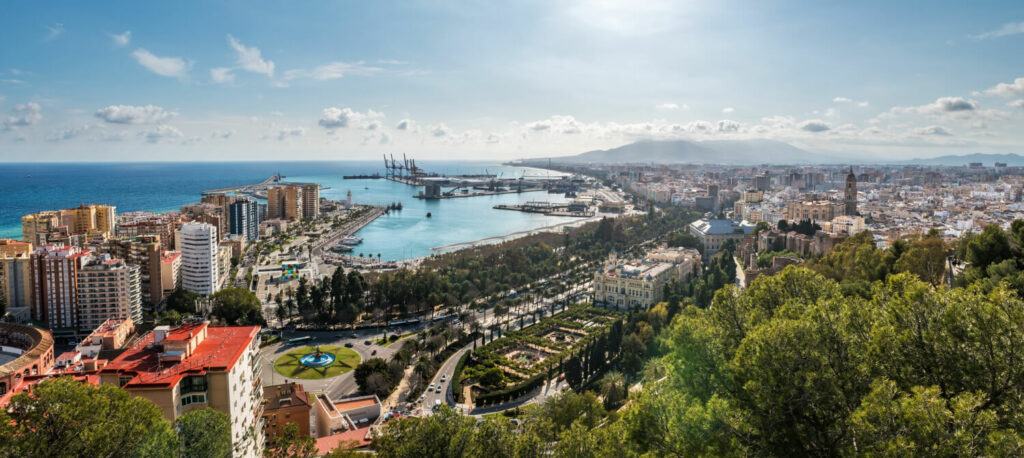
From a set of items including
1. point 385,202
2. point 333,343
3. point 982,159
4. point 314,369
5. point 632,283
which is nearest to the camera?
point 314,369

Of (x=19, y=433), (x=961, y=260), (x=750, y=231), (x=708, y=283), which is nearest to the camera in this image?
(x=19, y=433)

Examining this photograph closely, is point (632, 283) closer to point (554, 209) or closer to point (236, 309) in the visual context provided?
point (236, 309)

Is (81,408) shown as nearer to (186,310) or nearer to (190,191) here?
(186,310)

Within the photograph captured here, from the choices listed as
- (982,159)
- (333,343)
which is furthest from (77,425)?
(982,159)

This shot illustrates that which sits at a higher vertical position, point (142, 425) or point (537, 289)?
point (142, 425)

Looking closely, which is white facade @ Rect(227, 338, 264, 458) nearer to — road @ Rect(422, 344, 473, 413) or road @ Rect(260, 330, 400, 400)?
road @ Rect(260, 330, 400, 400)

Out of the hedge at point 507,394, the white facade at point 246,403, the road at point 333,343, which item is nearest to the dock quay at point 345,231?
the road at point 333,343

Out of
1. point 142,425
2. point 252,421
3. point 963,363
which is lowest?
point 252,421

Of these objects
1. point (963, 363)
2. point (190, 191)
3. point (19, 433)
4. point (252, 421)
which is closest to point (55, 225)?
point (252, 421)
